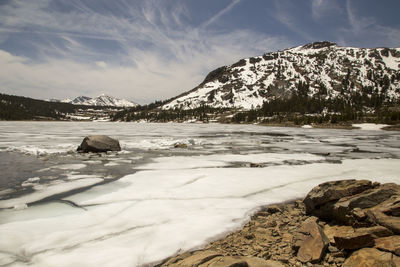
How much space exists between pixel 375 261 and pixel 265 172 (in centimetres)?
707

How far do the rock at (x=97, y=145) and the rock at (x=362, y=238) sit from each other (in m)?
15.3

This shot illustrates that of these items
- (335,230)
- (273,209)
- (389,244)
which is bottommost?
(273,209)

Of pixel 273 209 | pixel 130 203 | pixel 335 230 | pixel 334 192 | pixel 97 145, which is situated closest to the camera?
pixel 335 230

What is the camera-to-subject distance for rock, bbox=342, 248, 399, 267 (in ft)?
10.1

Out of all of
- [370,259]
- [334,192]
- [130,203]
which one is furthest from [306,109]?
[370,259]

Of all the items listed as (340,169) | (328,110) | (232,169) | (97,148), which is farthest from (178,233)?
(328,110)

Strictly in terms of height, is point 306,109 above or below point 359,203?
above

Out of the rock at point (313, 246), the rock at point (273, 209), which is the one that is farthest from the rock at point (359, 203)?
the rock at point (273, 209)

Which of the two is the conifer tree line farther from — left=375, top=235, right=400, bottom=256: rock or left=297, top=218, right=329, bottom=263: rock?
left=375, top=235, right=400, bottom=256: rock

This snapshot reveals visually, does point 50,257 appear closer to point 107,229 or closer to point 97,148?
point 107,229

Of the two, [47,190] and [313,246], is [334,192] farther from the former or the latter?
[47,190]

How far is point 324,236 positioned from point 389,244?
3.12ft

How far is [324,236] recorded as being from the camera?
4129 mm

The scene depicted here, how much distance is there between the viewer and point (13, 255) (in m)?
3.86
